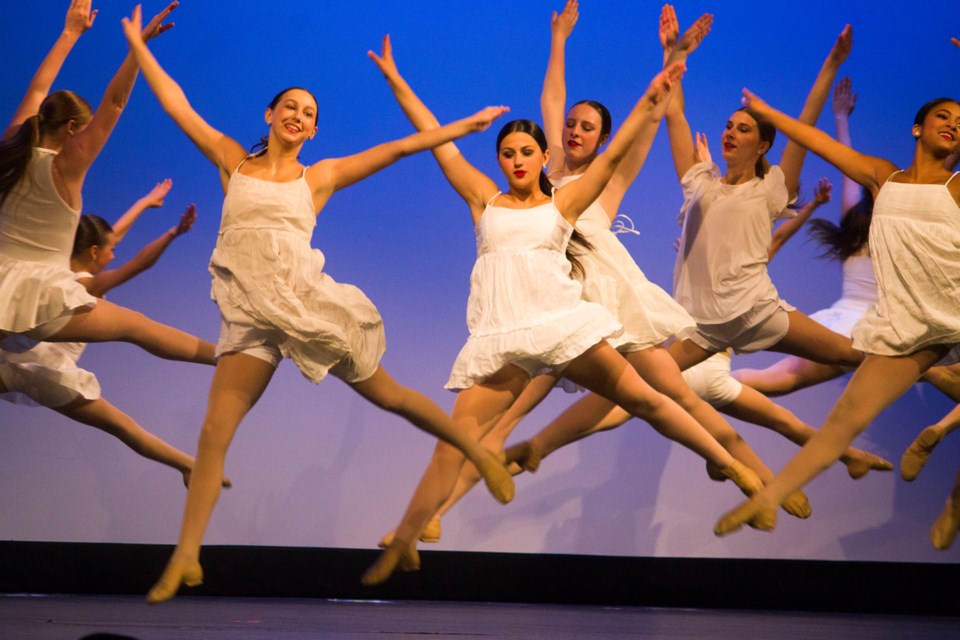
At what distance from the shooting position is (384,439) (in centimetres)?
534

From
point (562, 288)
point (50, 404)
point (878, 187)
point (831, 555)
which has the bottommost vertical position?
point (50, 404)

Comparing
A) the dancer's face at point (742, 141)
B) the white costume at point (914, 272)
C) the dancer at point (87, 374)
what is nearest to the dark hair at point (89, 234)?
the dancer at point (87, 374)

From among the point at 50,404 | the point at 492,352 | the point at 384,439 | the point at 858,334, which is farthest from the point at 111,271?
the point at 858,334

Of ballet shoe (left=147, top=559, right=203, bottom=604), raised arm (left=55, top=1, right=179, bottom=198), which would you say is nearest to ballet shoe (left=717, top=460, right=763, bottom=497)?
ballet shoe (left=147, top=559, right=203, bottom=604)

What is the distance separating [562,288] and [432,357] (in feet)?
4.95

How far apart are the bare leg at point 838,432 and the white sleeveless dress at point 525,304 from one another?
0.77 meters

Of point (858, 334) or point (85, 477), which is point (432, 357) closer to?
point (85, 477)

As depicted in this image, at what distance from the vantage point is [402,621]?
4398mm

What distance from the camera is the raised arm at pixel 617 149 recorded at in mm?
3912

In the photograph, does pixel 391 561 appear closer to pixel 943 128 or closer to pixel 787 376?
pixel 787 376

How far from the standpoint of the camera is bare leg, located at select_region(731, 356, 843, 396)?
5.34 metres

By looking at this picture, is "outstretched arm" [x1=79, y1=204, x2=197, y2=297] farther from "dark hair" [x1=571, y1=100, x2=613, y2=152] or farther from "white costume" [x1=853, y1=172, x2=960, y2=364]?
"white costume" [x1=853, y1=172, x2=960, y2=364]

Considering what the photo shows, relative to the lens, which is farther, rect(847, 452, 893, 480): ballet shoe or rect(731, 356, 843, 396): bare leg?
rect(731, 356, 843, 396): bare leg

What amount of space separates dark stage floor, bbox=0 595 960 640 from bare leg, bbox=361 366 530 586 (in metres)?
0.31
